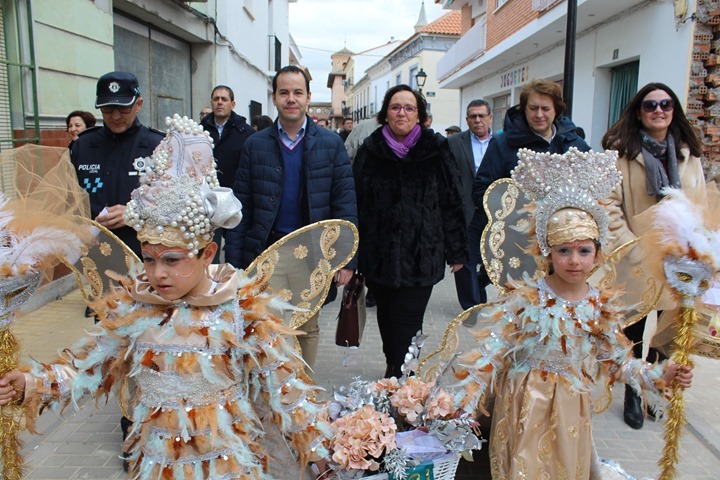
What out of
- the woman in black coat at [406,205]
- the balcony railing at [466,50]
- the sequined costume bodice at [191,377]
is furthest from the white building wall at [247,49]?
the sequined costume bodice at [191,377]

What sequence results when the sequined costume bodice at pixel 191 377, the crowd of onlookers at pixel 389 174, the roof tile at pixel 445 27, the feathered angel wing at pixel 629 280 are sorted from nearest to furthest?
1. the sequined costume bodice at pixel 191 377
2. the feathered angel wing at pixel 629 280
3. the crowd of onlookers at pixel 389 174
4. the roof tile at pixel 445 27

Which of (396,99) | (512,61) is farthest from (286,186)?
(512,61)

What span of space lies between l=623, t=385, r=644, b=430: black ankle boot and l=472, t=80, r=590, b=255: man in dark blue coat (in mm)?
1806

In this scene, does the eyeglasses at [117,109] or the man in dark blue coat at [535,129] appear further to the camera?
the man in dark blue coat at [535,129]

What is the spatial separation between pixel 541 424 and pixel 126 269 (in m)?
2.32

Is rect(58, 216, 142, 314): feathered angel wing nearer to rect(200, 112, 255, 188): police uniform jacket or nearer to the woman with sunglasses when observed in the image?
the woman with sunglasses

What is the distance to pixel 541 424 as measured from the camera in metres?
3.04

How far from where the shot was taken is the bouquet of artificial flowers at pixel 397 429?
9.12ft

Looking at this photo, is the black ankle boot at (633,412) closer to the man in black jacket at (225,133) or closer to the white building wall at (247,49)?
the man in black jacket at (225,133)

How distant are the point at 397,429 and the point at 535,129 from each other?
2.50 meters

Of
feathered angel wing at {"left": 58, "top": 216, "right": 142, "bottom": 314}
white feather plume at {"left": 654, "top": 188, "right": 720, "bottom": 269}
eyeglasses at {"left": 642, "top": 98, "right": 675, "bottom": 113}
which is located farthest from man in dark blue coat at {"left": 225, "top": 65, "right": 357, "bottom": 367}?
eyeglasses at {"left": 642, "top": 98, "right": 675, "bottom": 113}

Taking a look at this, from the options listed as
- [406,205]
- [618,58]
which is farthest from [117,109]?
[618,58]

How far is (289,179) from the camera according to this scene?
381cm

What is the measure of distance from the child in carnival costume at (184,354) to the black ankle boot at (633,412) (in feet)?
8.92
